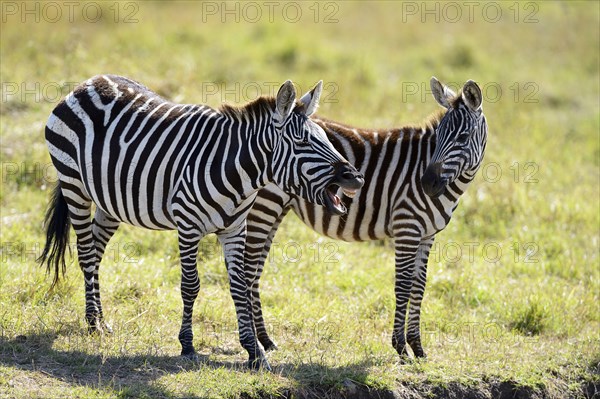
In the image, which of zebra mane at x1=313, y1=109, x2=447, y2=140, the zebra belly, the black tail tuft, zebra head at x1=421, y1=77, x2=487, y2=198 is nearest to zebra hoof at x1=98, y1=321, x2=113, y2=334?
the black tail tuft

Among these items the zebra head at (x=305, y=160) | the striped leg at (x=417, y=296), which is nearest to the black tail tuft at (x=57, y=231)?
the zebra head at (x=305, y=160)

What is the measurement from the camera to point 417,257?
7996mm

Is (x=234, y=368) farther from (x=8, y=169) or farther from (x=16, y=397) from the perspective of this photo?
(x=8, y=169)

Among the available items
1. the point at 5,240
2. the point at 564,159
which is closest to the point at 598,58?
the point at 564,159

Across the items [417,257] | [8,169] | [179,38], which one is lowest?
[417,257]

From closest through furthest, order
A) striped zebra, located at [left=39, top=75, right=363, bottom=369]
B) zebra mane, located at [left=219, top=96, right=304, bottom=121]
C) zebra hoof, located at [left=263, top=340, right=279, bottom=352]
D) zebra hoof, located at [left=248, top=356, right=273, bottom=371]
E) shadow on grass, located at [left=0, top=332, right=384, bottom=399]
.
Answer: shadow on grass, located at [left=0, top=332, right=384, bottom=399], striped zebra, located at [left=39, top=75, right=363, bottom=369], zebra mane, located at [left=219, top=96, right=304, bottom=121], zebra hoof, located at [left=248, top=356, right=273, bottom=371], zebra hoof, located at [left=263, top=340, right=279, bottom=352]

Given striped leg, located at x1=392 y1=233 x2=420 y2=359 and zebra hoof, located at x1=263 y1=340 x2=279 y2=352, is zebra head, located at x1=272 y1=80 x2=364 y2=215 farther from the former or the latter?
zebra hoof, located at x1=263 y1=340 x2=279 y2=352

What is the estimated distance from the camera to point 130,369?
6852 mm

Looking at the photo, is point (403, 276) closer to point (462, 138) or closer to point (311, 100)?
point (462, 138)

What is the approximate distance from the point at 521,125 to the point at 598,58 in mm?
6562

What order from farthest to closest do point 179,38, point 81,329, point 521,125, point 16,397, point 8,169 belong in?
point 179,38 → point 521,125 → point 8,169 → point 81,329 → point 16,397

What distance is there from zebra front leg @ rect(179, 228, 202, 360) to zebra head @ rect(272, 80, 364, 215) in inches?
34.7

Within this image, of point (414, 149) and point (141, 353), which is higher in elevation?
point (414, 149)

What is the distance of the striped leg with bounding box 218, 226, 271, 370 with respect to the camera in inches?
280
